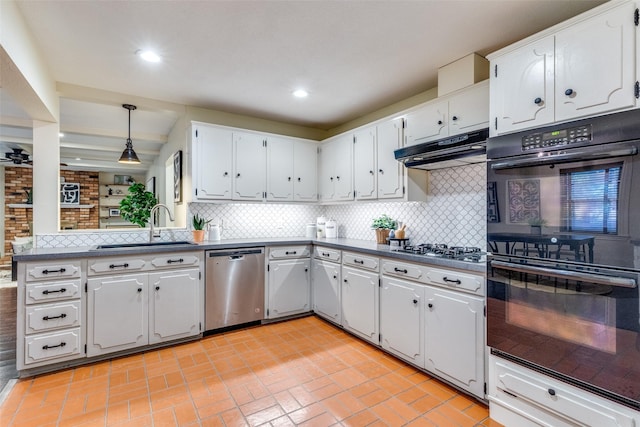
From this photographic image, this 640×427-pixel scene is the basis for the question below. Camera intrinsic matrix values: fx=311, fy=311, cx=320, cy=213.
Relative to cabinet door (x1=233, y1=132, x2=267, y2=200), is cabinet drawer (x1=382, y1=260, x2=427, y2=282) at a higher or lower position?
lower

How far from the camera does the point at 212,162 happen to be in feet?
11.7

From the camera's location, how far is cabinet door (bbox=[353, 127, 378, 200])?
3.39m

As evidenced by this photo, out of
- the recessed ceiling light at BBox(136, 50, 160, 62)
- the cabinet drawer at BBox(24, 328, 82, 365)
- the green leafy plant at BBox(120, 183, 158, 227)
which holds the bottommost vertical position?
the cabinet drawer at BBox(24, 328, 82, 365)

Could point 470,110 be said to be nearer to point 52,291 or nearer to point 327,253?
point 327,253

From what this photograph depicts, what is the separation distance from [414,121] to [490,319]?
1.80 meters

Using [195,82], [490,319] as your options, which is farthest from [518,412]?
[195,82]

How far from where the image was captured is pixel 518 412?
1810mm

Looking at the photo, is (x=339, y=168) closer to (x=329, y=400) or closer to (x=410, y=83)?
(x=410, y=83)

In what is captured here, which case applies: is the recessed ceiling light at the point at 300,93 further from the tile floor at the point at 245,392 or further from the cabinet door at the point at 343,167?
the tile floor at the point at 245,392

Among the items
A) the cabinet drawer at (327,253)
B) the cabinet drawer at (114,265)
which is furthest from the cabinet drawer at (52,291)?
the cabinet drawer at (327,253)

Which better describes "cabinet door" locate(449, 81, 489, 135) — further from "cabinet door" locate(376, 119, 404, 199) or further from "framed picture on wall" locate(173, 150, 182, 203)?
"framed picture on wall" locate(173, 150, 182, 203)

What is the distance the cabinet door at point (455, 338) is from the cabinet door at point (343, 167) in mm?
1719

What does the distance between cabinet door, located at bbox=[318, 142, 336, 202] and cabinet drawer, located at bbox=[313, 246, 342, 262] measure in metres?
0.74

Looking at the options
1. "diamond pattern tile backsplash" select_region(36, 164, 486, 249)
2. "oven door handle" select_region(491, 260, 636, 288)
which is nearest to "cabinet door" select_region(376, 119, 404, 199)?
"diamond pattern tile backsplash" select_region(36, 164, 486, 249)
